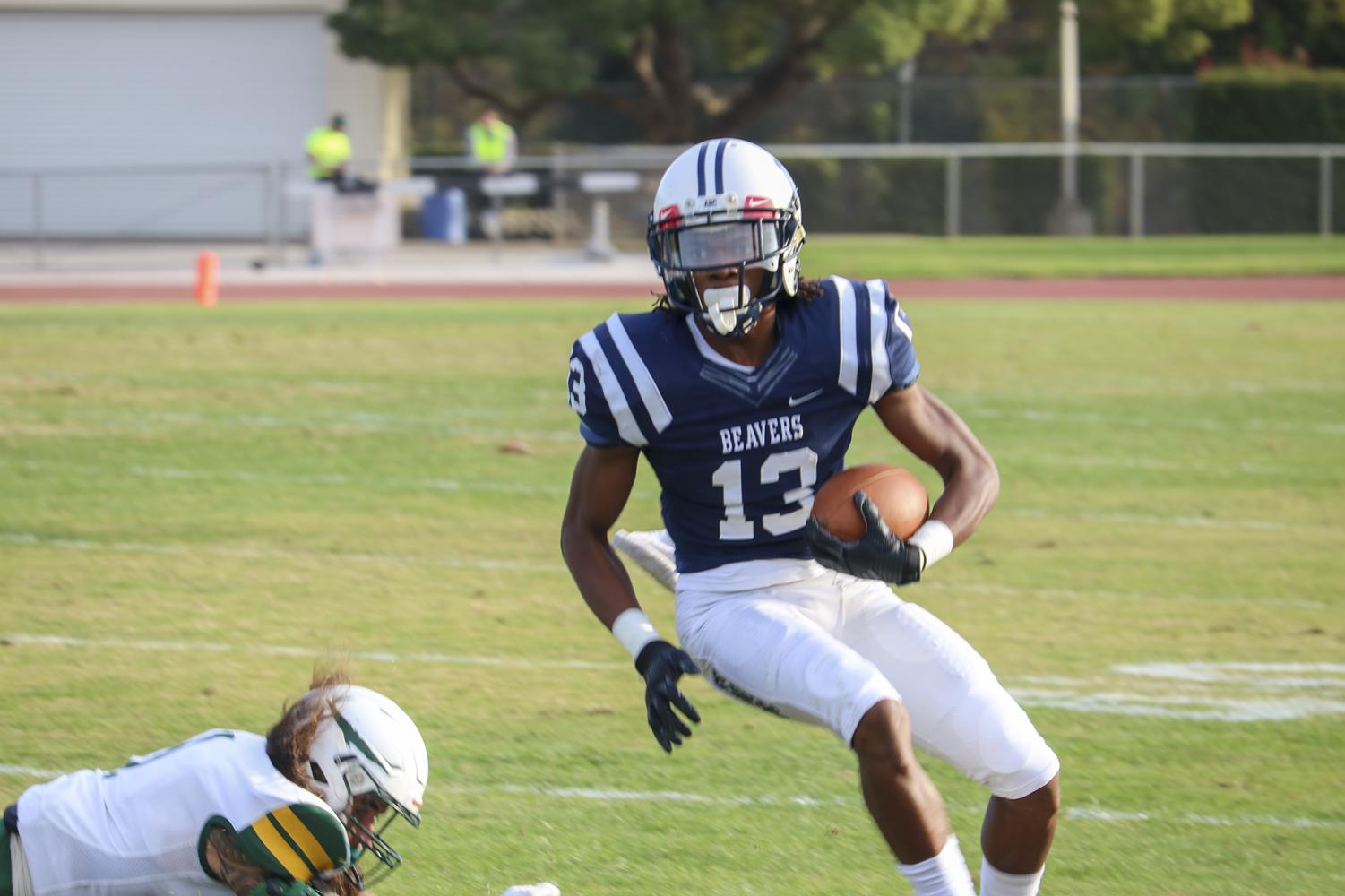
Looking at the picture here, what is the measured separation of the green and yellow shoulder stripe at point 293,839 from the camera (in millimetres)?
3293

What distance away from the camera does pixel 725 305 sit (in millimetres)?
3873

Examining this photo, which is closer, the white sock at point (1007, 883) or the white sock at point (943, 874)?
the white sock at point (943, 874)

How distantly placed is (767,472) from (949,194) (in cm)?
2215

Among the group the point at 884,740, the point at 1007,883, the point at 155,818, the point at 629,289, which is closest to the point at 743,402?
the point at 884,740

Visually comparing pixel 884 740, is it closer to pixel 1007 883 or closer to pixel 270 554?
pixel 1007 883

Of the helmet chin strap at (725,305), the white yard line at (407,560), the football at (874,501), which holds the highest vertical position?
the helmet chin strap at (725,305)

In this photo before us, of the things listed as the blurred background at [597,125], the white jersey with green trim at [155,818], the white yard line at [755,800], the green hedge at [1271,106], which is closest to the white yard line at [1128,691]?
the white yard line at [755,800]

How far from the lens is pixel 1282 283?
18609mm

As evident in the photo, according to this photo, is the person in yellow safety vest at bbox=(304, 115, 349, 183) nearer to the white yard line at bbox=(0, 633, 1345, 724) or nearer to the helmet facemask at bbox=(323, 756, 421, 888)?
the white yard line at bbox=(0, 633, 1345, 724)

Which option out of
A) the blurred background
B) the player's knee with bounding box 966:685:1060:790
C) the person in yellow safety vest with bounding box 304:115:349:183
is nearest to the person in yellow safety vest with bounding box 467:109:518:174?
the blurred background

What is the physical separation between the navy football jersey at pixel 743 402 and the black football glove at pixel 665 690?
0.35 metres

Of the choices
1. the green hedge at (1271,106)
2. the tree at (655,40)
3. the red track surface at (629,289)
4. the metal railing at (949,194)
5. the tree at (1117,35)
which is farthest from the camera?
the green hedge at (1271,106)

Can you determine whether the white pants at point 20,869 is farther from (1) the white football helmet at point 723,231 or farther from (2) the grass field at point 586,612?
(1) the white football helmet at point 723,231

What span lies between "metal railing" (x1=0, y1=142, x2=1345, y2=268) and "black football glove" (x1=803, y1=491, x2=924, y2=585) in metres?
21.0
